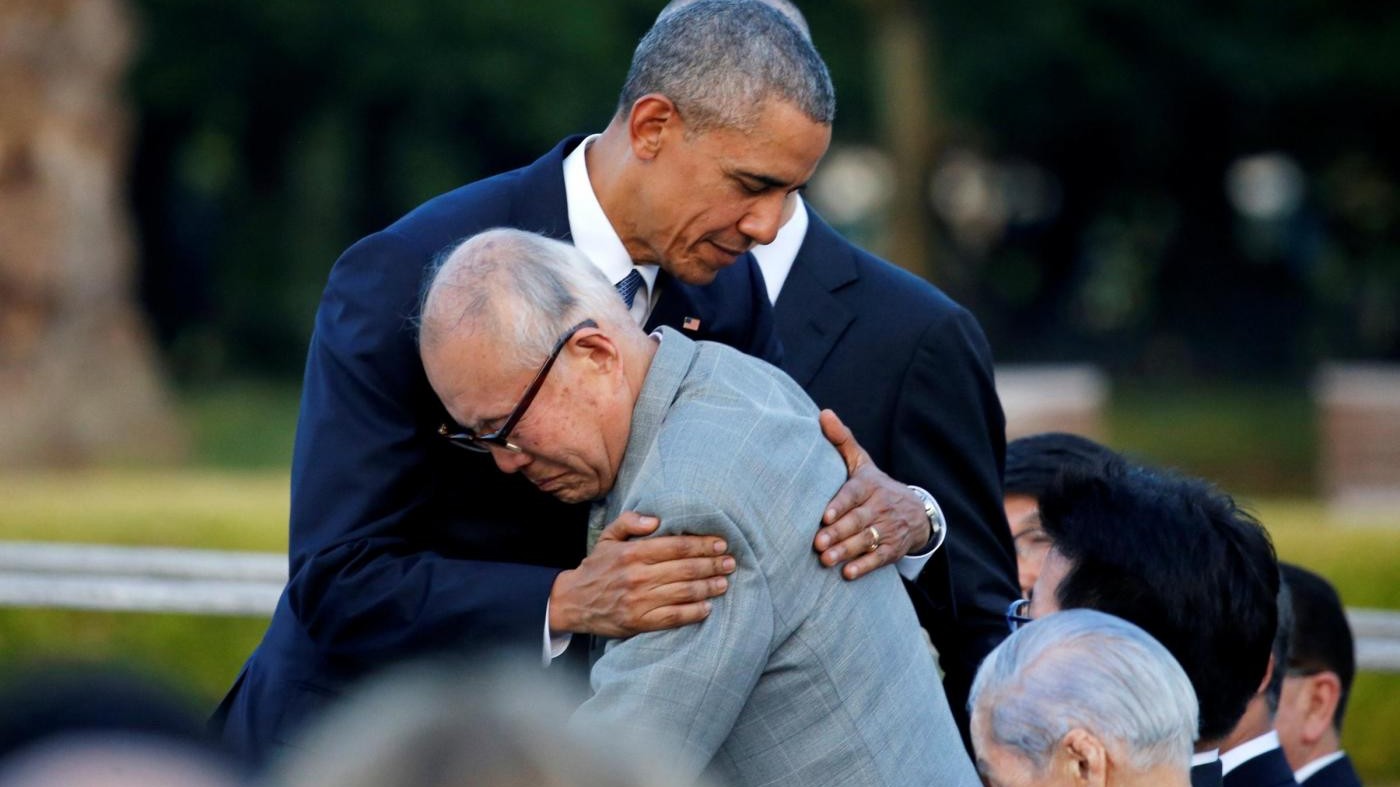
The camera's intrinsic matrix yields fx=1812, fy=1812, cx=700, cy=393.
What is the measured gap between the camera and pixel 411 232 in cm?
285

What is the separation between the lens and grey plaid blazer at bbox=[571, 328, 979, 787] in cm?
226

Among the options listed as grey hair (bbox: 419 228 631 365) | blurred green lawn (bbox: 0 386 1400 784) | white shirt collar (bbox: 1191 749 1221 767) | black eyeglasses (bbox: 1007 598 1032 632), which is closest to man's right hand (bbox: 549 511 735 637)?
grey hair (bbox: 419 228 631 365)

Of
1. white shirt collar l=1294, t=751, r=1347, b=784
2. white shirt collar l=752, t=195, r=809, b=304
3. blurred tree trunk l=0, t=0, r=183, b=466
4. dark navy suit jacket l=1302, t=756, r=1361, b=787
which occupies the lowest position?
blurred tree trunk l=0, t=0, r=183, b=466

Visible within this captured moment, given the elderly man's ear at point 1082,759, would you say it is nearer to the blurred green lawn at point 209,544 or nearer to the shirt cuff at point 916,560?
the shirt cuff at point 916,560

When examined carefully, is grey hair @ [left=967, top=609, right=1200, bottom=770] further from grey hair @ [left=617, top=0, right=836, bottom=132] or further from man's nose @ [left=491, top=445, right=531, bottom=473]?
grey hair @ [left=617, top=0, right=836, bottom=132]

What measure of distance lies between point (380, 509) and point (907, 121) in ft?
55.1

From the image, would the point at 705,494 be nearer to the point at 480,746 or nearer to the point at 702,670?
the point at 702,670

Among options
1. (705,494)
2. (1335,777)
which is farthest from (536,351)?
(1335,777)

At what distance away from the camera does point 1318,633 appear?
3.87m

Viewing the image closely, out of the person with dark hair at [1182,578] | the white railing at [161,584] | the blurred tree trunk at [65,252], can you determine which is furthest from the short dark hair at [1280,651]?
the blurred tree trunk at [65,252]

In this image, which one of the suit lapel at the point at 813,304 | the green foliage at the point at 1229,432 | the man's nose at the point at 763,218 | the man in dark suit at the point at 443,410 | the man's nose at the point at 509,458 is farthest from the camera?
the green foliage at the point at 1229,432

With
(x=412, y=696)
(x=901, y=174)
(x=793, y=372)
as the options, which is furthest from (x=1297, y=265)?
(x=412, y=696)

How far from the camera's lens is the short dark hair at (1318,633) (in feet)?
12.6

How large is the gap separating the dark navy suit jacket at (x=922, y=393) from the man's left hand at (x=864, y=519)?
2.00 ft
